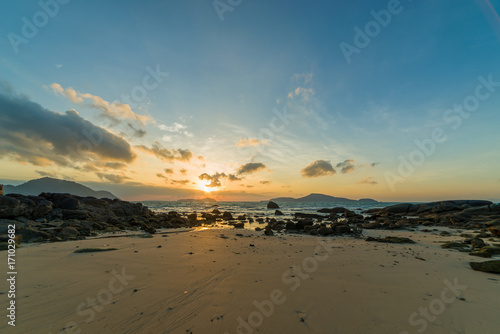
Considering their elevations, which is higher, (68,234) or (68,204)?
(68,204)

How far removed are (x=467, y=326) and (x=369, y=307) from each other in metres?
1.74


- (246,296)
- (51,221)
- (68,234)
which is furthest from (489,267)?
(51,221)

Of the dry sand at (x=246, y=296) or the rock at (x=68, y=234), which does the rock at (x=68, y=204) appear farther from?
the dry sand at (x=246, y=296)

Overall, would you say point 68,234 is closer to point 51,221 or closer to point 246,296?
point 51,221

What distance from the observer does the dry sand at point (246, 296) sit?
12.8 feet

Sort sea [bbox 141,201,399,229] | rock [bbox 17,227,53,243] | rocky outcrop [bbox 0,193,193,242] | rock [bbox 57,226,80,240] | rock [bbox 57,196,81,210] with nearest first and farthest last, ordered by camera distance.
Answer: rock [bbox 17,227,53,243] → rocky outcrop [bbox 0,193,193,242] → rock [bbox 57,226,80,240] → rock [bbox 57,196,81,210] → sea [bbox 141,201,399,229]

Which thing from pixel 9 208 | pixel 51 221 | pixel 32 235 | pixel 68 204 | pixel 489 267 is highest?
pixel 68 204

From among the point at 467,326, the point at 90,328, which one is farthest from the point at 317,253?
the point at 90,328

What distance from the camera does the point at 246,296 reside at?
5.09m

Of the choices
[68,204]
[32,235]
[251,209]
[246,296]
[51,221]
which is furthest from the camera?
[251,209]

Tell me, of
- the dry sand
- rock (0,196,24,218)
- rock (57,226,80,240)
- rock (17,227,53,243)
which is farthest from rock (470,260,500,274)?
rock (0,196,24,218)

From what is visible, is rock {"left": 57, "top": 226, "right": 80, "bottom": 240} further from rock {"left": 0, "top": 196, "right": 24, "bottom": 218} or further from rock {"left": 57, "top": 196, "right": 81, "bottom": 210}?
rock {"left": 57, "top": 196, "right": 81, "bottom": 210}

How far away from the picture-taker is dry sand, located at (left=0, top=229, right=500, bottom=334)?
391 centimetres

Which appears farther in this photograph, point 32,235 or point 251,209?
point 251,209
